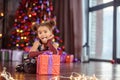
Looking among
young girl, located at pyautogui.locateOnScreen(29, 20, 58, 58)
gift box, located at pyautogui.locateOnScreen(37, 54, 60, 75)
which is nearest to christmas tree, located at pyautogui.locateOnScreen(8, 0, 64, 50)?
young girl, located at pyautogui.locateOnScreen(29, 20, 58, 58)

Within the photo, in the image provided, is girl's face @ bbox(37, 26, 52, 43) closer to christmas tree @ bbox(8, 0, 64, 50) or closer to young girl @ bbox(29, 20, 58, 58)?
young girl @ bbox(29, 20, 58, 58)

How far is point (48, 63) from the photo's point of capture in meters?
2.20

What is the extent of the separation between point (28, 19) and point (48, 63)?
4.19m

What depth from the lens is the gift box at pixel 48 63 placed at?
220 centimetres

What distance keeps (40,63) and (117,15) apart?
4.03 m

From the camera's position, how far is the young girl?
93.4 inches

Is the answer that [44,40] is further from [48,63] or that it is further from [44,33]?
[48,63]

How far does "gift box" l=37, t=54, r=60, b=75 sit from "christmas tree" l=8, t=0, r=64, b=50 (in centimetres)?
385

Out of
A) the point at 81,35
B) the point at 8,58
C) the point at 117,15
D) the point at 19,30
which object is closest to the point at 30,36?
the point at 19,30

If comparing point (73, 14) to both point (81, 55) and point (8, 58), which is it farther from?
point (8, 58)

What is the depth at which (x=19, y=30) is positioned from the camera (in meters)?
6.28

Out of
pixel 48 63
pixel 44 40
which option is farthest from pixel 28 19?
pixel 48 63

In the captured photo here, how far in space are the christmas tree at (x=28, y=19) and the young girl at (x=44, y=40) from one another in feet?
12.0

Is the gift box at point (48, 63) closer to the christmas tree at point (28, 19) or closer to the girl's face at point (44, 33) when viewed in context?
the girl's face at point (44, 33)
